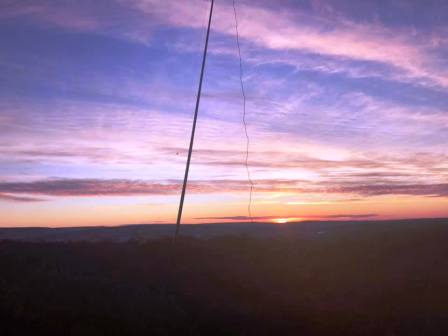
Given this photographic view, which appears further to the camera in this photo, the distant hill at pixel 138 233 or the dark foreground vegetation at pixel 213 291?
the distant hill at pixel 138 233

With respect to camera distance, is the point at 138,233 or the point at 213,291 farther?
the point at 138,233

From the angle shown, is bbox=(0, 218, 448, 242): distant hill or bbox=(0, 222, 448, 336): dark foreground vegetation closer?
bbox=(0, 222, 448, 336): dark foreground vegetation

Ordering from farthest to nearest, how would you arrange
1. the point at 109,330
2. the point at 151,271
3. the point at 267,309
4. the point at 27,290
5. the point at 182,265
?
the point at 182,265
the point at 151,271
the point at 267,309
the point at 27,290
the point at 109,330

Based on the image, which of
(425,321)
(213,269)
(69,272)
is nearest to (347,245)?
(213,269)

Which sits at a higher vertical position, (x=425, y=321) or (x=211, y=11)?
(x=211, y=11)

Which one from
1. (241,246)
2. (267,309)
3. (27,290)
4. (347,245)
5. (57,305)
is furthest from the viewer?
(347,245)

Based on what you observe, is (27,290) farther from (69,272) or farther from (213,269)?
(213,269)

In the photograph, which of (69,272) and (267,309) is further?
(69,272)

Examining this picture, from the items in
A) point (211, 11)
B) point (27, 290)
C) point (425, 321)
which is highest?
point (211, 11)
